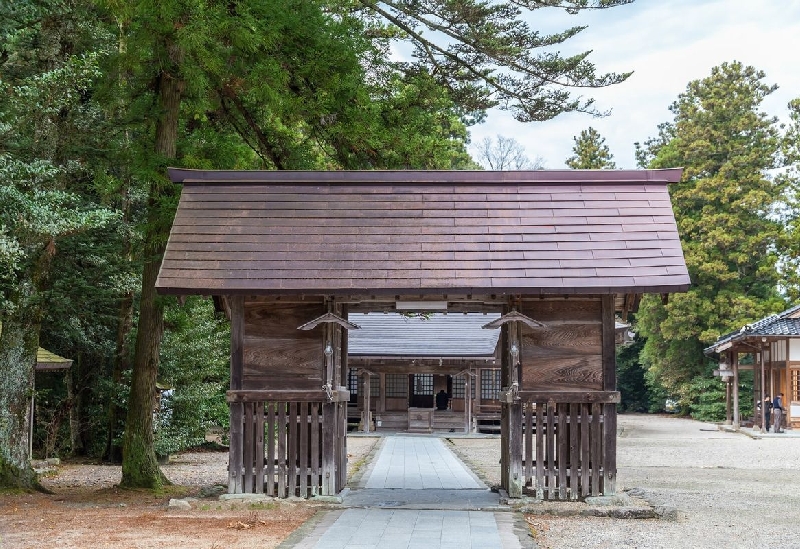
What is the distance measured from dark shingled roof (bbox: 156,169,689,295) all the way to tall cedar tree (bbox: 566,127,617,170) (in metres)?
41.4

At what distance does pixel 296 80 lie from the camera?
14.1 m

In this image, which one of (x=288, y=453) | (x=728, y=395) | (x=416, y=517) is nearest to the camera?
(x=416, y=517)

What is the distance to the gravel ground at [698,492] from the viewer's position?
9.90 metres

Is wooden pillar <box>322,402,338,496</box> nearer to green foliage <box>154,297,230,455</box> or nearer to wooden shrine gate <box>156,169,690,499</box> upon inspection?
wooden shrine gate <box>156,169,690,499</box>

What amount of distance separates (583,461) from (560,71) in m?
6.97

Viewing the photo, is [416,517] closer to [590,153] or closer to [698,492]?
[698,492]

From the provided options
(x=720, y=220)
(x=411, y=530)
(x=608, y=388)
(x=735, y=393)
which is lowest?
(x=411, y=530)

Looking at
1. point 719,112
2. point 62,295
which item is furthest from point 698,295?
point 62,295

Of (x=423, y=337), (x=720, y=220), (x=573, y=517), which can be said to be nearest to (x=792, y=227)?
(x=720, y=220)

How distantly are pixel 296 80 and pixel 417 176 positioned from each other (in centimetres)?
258

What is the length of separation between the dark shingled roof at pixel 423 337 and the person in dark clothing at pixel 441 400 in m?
2.40

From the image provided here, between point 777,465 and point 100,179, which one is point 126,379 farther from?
point 777,465

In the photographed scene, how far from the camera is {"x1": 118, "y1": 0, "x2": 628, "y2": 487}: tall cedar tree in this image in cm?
1288

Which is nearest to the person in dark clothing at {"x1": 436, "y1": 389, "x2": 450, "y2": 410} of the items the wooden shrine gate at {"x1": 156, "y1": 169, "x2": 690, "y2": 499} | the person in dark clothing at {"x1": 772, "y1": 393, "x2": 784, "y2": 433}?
the person in dark clothing at {"x1": 772, "y1": 393, "x2": 784, "y2": 433}
